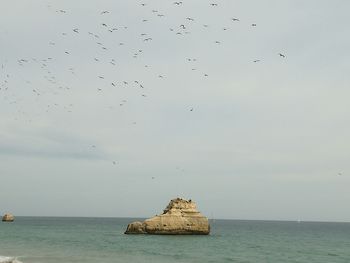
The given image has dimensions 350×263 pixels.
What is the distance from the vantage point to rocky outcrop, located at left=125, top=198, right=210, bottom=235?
89.2 metres

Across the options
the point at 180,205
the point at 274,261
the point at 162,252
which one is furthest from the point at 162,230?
the point at 274,261

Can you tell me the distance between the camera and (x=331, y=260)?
6112 cm

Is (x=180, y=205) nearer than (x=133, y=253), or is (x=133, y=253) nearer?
(x=133, y=253)

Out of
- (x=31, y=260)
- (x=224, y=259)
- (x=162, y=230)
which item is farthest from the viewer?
(x=162, y=230)

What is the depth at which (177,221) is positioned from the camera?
3514 inches

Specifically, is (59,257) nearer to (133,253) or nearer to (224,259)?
(133,253)

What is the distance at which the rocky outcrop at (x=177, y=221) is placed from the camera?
8925cm

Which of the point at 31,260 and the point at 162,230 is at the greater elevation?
the point at 162,230

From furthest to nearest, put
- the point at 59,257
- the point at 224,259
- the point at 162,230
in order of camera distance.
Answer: the point at 162,230 < the point at 224,259 < the point at 59,257

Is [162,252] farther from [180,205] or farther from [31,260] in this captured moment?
[180,205]

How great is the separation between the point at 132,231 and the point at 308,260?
45.5 meters

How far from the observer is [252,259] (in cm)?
5819

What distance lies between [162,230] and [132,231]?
10691mm

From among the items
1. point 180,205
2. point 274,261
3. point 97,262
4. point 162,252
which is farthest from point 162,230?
point 97,262
